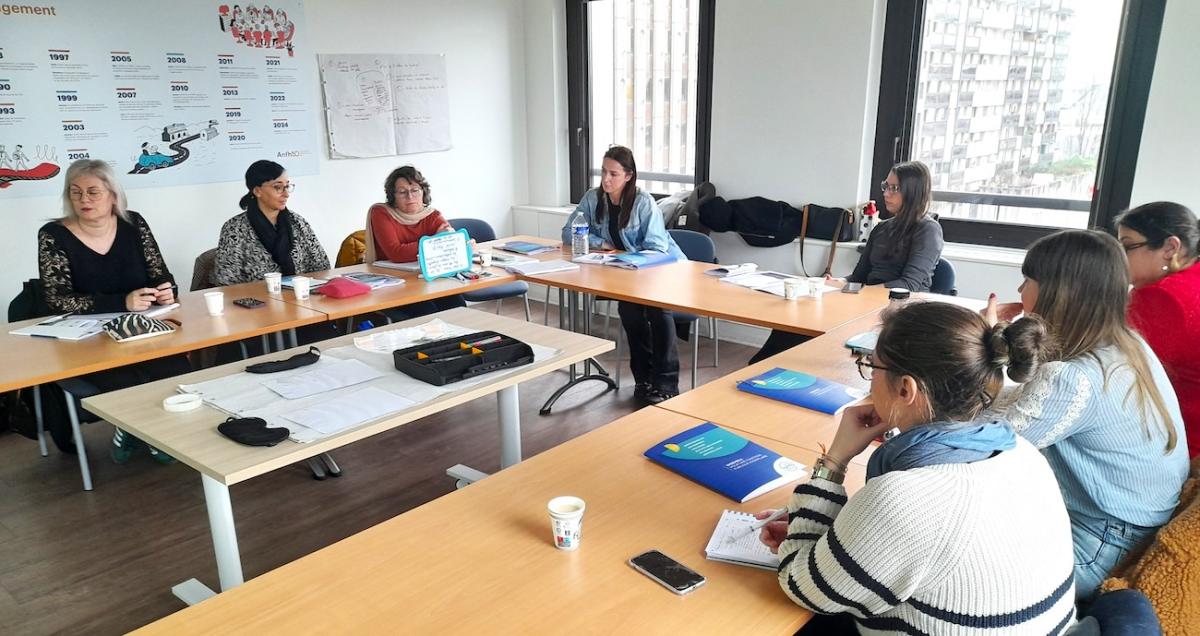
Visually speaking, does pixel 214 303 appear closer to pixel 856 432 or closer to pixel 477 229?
pixel 477 229

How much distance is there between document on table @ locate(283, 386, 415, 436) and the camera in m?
2.01

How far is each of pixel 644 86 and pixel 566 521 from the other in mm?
4823

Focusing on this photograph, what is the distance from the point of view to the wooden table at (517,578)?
1.29 meters

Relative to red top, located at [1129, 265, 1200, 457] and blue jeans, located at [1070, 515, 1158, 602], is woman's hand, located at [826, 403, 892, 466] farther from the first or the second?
red top, located at [1129, 265, 1200, 457]

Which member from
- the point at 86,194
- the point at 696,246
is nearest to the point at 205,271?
the point at 86,194

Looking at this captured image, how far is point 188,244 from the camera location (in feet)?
15.2

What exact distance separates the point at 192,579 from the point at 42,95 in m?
2.83

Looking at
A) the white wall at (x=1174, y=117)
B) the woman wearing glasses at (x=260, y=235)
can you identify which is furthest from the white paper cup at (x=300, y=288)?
the white wall at (x=1174, y=117)

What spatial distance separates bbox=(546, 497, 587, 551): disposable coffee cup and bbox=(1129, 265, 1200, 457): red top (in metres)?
1.64

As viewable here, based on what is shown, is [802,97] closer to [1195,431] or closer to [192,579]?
[1195,431]

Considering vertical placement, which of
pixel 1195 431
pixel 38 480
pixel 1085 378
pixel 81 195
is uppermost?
pixel 81 195

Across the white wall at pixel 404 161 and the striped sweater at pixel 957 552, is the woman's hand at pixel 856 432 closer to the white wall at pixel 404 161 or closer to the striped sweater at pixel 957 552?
the striped sweater at pixel 957 552

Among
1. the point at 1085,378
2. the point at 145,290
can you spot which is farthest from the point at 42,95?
the point at 1085,378

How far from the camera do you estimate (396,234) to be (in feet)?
13.8
